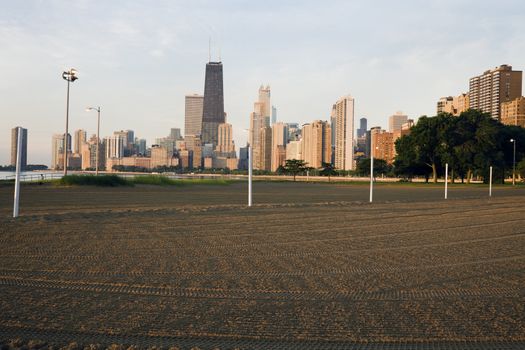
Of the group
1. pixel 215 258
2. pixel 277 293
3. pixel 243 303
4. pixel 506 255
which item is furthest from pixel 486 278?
pixel 215 258

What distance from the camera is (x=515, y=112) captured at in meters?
167

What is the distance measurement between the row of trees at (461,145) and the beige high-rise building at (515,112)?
87.5 m

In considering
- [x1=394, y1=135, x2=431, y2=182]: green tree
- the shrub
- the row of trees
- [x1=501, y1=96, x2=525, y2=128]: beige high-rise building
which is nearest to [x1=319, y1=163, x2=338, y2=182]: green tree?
[x1=394, y1=135, x2=431, y2=182]: green tree

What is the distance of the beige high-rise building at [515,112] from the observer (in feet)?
533

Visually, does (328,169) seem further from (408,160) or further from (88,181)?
(88,181)

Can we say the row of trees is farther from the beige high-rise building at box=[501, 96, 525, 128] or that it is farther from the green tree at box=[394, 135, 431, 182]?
the beige high-rise building at box=[501, 96, 525, 128]

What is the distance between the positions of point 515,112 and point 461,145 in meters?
108

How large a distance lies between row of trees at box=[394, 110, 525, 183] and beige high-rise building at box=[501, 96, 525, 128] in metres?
87.5

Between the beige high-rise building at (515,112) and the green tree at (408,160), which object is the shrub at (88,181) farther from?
the beige high-rise building at (515,112)

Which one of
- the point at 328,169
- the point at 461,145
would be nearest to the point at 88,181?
the point at 461,145

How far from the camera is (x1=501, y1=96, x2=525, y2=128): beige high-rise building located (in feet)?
533

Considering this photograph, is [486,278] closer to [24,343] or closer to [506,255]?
[506,255]

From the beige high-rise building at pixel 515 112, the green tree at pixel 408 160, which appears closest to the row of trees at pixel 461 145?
the green tree at pixel 408 160

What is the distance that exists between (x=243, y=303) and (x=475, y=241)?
8469mm
